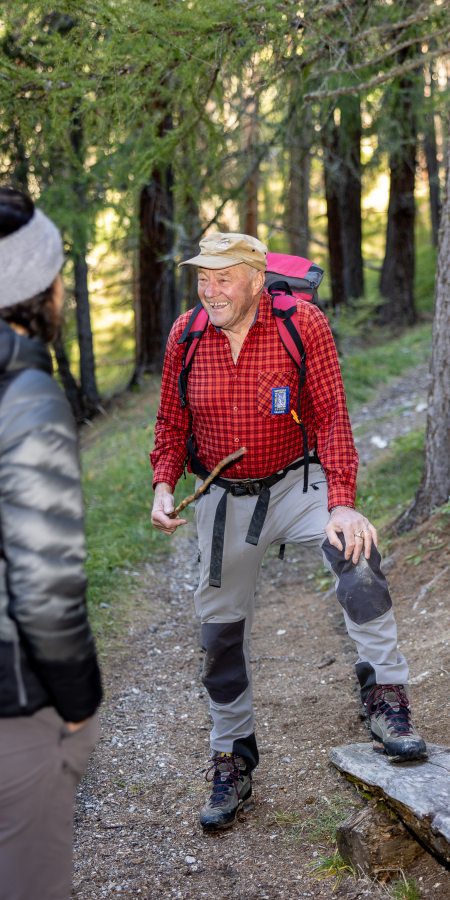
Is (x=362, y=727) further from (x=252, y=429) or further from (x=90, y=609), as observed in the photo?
(x=90, y=609)

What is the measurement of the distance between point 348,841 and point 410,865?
Result: 25 centimetres

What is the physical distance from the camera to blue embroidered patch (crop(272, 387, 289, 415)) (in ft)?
10.7

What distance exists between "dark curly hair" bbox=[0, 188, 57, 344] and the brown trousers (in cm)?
94

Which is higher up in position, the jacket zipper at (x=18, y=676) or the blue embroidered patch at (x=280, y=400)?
the blue embroidered patch at (x=280, y=400)

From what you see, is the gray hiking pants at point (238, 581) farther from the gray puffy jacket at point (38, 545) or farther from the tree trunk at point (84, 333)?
the tree trunk at point (84, 333)

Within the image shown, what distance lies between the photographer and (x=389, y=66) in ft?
24.1

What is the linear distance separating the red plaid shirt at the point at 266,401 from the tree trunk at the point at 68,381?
34.4 ft

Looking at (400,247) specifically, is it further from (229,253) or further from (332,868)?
(332,868)

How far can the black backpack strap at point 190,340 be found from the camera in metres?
3.40

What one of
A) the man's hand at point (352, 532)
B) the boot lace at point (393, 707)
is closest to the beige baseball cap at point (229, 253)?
the man's hand at point (352, 532)

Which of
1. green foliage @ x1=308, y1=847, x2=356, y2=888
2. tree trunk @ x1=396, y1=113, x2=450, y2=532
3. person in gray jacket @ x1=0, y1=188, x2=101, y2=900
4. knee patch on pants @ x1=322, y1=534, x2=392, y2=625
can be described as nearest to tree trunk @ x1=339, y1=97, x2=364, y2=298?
tree trunk @ x1=396, y1=113, x2=450, y2=532

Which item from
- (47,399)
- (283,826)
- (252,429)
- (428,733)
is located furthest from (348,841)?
(47,399)

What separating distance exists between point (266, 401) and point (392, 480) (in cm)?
452

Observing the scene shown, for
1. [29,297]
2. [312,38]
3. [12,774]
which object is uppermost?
[312,38]
